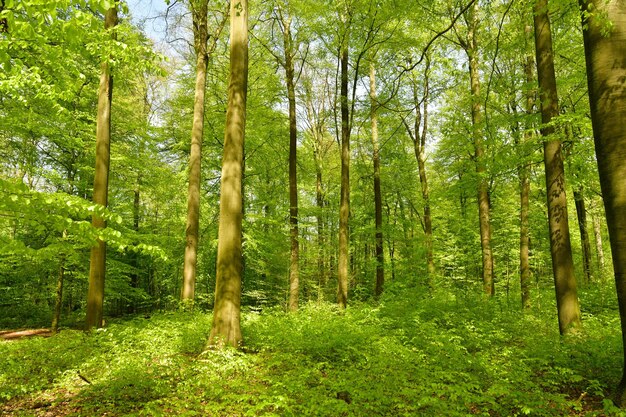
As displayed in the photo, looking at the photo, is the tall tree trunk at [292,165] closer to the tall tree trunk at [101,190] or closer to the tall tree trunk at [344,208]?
the tall tree trunk at [344,208]

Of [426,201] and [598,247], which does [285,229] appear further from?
[598,247]

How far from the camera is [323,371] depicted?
584 centimetres

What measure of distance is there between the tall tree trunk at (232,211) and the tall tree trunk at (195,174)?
498cm

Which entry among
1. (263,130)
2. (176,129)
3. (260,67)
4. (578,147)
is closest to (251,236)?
(263,130)

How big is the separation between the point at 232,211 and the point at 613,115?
570cm

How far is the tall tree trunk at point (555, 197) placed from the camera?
7.02 metres

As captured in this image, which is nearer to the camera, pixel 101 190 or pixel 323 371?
pixel 323 371

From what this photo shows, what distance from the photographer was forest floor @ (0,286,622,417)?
4.10 meters

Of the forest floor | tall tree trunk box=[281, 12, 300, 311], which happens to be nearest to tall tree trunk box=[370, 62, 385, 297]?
tall tree trunk box=[281, 12, 300, 311]

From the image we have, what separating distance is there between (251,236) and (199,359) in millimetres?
9846

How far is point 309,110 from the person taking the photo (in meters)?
22.0

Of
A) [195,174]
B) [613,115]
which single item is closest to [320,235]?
[195,174]

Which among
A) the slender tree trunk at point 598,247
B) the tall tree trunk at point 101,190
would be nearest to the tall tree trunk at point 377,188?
the tall tree trunk at point 101,190

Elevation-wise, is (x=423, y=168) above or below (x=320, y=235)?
above
